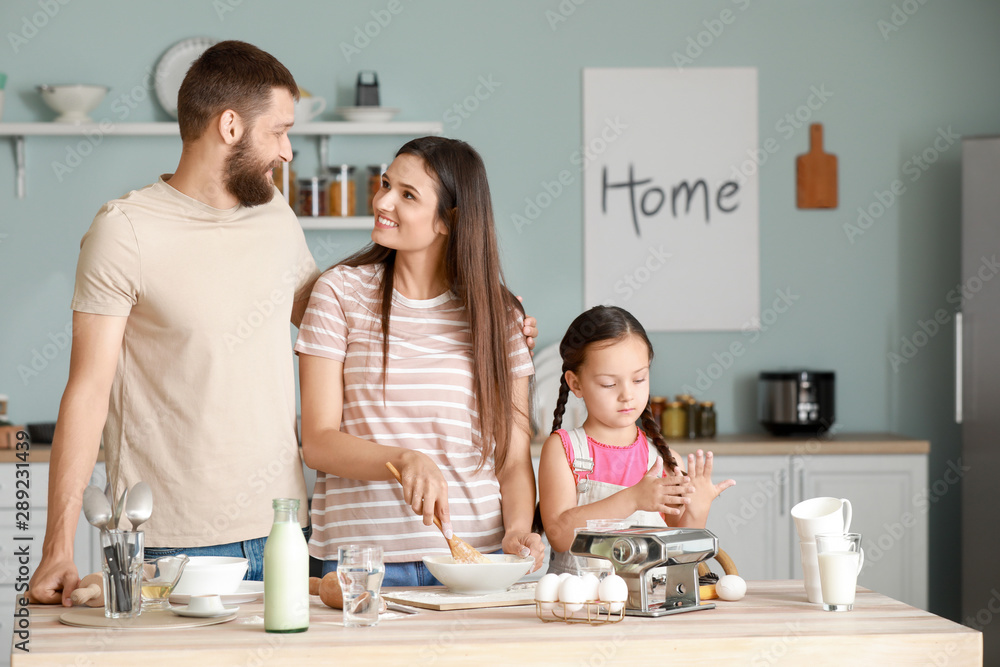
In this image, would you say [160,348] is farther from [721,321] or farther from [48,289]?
[721,321]

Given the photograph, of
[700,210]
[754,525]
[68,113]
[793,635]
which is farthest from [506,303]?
[68,113]

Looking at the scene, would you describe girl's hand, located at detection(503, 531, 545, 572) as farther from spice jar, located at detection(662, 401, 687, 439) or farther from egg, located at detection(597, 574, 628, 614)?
spice jar, located at detection(662, 401, 687, 439)

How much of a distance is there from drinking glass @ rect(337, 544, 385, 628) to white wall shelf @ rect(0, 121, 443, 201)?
2419mm

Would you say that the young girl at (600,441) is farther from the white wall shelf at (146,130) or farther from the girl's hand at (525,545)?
the white wall shelf at (146,130)

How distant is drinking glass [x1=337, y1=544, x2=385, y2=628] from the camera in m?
1.26

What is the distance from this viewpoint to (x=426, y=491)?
141 cm

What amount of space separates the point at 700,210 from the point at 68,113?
234 centimetres

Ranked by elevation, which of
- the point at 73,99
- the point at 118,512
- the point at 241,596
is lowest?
the point at 241,596

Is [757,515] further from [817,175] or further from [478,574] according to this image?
[478,574]

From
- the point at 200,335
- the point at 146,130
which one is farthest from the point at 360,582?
the point at 146,130

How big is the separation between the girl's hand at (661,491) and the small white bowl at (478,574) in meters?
0.20

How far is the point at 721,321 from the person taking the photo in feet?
12.6

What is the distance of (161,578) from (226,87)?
0.81 metres

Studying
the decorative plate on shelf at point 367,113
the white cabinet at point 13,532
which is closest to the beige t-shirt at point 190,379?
the white cabinet at point 13,532
